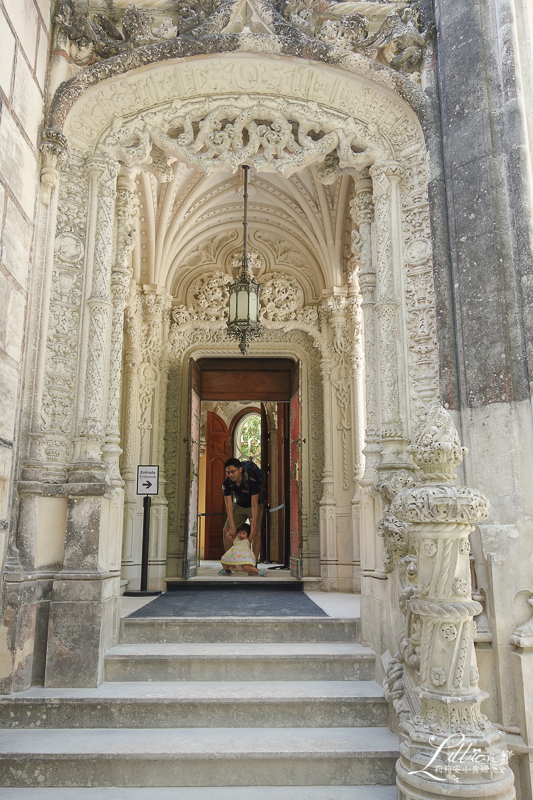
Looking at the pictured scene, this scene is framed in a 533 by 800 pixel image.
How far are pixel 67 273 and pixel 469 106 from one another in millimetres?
3115

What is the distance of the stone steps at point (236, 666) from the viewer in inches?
149

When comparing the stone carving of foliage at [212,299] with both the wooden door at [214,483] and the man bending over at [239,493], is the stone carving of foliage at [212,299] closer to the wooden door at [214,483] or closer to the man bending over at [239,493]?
the man bending over at [239,493]

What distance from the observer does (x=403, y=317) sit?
4383 mm

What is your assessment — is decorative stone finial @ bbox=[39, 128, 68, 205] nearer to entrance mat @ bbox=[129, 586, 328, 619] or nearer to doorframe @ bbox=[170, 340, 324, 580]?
entrance mat @ bbox=[129, 586, 328, 619]

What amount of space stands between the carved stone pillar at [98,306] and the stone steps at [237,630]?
50.9 inches

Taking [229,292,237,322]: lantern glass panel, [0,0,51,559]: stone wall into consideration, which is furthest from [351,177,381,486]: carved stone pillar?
[0,0,51,559]: stone wall

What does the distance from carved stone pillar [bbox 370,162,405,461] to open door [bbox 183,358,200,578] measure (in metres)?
3.48

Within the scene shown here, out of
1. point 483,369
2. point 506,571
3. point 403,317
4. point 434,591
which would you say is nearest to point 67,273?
point 403,317

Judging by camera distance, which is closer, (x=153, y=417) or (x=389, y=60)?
(x=389, y=60)

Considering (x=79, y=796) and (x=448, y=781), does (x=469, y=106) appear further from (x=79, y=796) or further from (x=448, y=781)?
(x=79, y=796)

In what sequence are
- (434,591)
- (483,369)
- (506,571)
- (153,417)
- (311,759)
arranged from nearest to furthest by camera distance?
(434,591)
(311,759)
(506,571)
(483,369)
(153,417)

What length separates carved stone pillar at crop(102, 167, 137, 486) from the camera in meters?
4.26

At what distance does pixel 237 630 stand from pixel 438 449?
224 centimetres

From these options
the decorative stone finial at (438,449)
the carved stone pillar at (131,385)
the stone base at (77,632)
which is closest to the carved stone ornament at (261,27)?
the carved stone pillar at (131,385)
